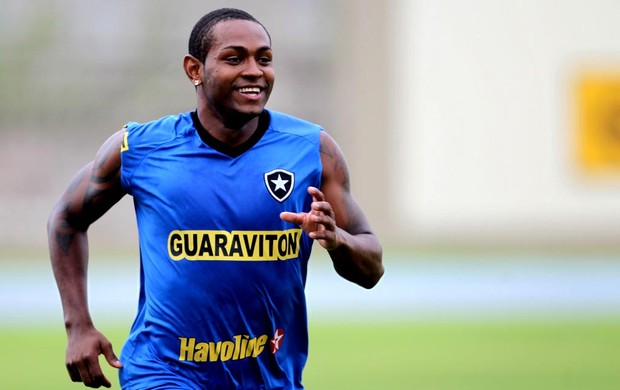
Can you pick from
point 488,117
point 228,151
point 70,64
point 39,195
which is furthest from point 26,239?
point 228,151

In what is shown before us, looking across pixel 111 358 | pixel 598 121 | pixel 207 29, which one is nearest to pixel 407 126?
pixel 598 121

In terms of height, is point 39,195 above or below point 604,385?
above

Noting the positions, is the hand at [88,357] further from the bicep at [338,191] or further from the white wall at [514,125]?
the white wall at [514,125]

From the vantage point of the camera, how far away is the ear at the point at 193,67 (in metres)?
5.88

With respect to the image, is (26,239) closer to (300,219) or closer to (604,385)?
(604,385)

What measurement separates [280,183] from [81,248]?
1.05 metres

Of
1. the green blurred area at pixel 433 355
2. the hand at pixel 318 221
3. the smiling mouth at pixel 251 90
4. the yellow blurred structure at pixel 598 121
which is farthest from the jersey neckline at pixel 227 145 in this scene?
the yellow blurred structure at pixel 598 121

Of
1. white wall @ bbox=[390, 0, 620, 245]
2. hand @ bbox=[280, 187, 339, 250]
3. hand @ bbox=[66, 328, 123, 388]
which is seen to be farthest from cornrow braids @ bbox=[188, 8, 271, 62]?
white wall @ bbox=[390, 0, 620, 245]

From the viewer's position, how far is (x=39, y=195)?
3136cm

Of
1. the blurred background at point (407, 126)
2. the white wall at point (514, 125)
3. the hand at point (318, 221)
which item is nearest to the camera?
the hand at point (318, 221)

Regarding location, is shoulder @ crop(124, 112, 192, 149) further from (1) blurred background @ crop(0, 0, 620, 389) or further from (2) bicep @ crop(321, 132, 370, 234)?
(1) blurred background @ crop(0, 0, 620, 389)

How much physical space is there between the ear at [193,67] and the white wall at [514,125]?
21.4 m

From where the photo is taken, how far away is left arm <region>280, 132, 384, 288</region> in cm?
524

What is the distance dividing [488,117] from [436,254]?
326 cm
